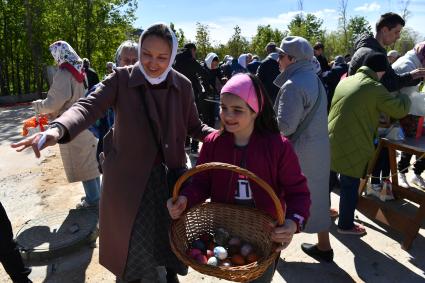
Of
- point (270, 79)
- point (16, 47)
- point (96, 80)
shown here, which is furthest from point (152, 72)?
point (16, 47)

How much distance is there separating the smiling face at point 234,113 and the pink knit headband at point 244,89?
22 millimetres

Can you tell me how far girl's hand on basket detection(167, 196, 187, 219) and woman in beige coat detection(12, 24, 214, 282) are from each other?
36 centimetres

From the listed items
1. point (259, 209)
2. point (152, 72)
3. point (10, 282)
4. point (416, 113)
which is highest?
point (152, 72)

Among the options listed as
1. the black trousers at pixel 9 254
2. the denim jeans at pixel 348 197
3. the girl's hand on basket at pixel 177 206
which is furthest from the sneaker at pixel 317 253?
the black trousers at pixel 9 254

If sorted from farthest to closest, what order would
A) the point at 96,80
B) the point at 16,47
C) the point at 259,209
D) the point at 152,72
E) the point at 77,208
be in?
the point at 16,47 < the point at 96,80 < the point at 77,208 < the point at 152,72 < the point at 259,209

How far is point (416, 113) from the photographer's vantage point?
3.50m

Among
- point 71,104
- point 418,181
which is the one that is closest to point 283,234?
point 71,104

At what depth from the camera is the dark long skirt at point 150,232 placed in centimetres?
214

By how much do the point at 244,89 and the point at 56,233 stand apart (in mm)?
2822

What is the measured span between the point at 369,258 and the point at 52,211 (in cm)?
347

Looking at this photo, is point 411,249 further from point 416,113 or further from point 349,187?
point 416,113

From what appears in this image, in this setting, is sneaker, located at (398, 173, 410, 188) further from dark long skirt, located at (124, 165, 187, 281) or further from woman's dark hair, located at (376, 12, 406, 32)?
dark long skirt, located at (124, 165, 187, 281)

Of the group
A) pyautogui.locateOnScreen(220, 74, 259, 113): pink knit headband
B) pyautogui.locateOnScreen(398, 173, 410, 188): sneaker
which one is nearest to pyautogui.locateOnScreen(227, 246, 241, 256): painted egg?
pyautogui.locateOnScreen(220, 74, 259, 113): pink knit headband

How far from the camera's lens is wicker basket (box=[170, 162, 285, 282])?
1.58 m
